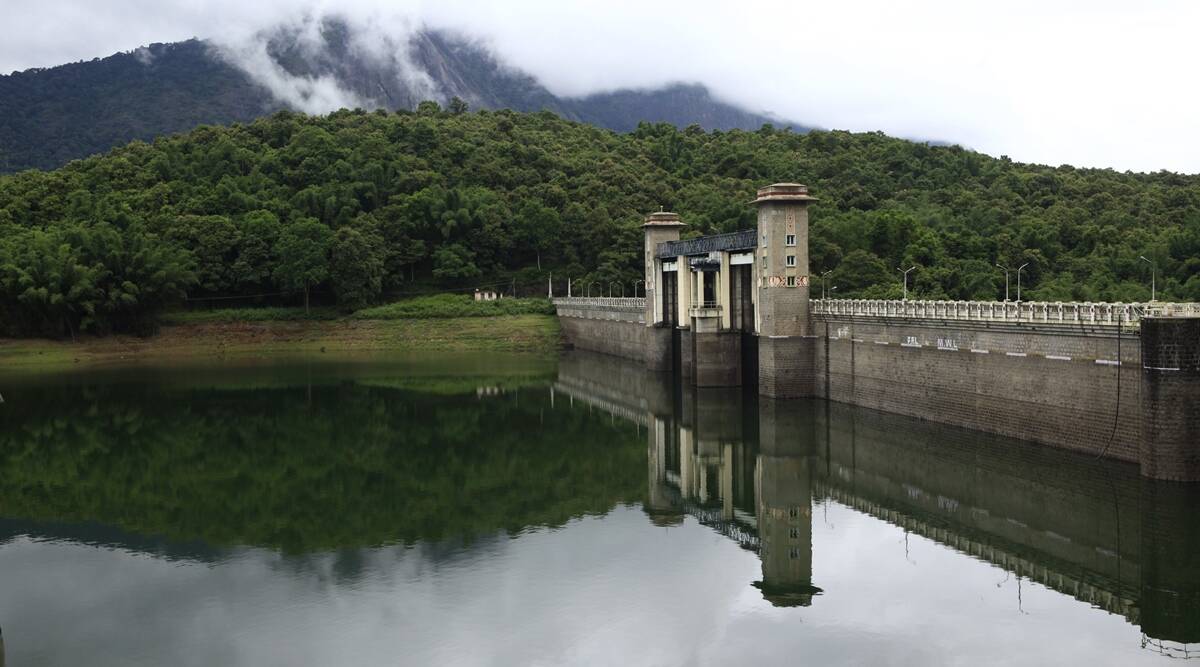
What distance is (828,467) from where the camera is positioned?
3941 centimetres

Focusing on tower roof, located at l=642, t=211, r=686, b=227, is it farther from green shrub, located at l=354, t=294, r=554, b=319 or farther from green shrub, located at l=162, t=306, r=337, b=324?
green shrub, located at l=162, t=306, r=337, b=324

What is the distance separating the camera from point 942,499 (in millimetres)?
33250

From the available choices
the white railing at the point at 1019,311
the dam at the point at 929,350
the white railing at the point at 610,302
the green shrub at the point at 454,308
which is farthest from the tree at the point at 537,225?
the white railing at the point at 1019,311

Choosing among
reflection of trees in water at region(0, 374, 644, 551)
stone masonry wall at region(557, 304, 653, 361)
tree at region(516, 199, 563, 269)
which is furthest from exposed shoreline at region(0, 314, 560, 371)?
reflection of trees in water at region(0, 374, 644, 551)

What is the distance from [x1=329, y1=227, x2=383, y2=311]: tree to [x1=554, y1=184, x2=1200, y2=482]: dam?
32.5m

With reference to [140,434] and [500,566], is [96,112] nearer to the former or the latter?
A: [140,434]

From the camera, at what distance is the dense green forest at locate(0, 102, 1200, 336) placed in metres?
83.9

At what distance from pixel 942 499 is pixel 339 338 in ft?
230

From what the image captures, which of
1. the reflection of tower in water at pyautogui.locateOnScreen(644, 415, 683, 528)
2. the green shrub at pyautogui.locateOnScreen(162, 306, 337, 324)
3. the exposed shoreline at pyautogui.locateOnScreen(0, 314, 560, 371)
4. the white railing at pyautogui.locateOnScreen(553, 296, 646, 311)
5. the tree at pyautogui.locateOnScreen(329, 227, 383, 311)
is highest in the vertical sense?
the tree at pyautogui.locateOnScreen(329, 227, 383, 311)

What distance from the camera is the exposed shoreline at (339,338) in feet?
294

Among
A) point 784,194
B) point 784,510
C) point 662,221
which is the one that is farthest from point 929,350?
point 662,221

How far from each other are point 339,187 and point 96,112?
109865 millimetres

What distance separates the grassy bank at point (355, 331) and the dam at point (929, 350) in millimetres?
21545

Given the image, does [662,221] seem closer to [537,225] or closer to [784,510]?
[537,225]
